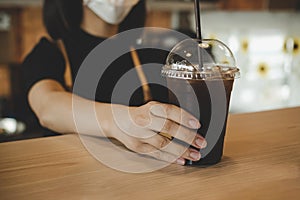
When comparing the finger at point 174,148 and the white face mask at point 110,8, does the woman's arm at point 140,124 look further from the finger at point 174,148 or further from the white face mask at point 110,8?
the white face mask at point 110,8

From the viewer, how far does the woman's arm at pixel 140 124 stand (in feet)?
1.84

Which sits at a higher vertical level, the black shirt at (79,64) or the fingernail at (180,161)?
the fingernail at (180,161)

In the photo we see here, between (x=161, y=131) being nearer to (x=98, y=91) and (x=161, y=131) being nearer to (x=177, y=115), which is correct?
(x=177, y=115)

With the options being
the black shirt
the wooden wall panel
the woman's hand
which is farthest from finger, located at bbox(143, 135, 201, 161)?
the wooden wall panel

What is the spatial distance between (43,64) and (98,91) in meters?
0.21

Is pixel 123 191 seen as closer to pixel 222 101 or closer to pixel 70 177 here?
pixel 70 177

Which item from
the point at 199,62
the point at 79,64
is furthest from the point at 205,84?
the point at 79,64

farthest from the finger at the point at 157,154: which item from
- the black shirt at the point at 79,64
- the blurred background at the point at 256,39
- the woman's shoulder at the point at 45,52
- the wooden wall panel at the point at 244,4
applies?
the wooden wall panel at the point at 244,4

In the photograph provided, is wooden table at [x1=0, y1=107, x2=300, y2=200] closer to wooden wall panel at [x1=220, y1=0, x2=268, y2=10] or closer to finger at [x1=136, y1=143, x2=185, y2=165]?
finger at [x1=136, y1=143, x2=185, y2=165]

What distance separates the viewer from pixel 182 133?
21.9 inches

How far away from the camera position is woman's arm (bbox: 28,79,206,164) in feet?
1.84

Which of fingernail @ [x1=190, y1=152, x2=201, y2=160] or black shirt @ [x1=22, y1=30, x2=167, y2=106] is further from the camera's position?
black shirt @ [x1=22, y1=30, x2=167, y2=106]

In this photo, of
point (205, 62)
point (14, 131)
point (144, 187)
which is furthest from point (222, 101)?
point (14, 131)

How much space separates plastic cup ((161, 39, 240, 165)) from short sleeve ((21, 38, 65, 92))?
0.70 m
